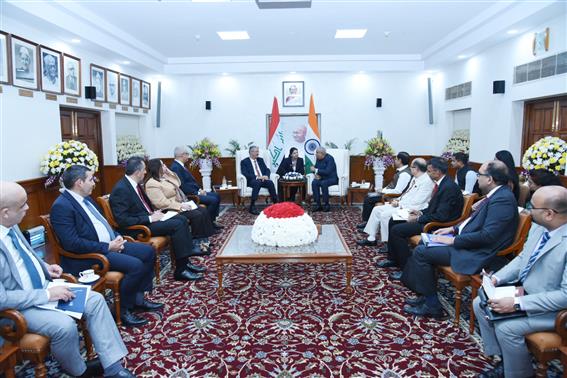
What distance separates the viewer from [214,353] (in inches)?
122

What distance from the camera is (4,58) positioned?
5301mm

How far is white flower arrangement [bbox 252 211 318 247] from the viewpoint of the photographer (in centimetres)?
434

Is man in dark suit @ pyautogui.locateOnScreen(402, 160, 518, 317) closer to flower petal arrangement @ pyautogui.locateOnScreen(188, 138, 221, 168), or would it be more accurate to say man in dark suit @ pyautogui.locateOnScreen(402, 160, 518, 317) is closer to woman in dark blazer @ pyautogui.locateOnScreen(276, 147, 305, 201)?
woman in dark blazer @ pyautogui.locateOnScreen(276, 147, 305, 201)

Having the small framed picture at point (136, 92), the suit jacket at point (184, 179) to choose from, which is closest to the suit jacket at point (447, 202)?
the suit jacket at point (184, 179)

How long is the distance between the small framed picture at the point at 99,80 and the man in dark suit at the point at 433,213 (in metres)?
6.28

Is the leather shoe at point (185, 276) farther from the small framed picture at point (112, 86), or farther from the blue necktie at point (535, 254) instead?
the small framed picture at point (112, 86)

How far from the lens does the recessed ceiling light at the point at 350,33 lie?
805cm

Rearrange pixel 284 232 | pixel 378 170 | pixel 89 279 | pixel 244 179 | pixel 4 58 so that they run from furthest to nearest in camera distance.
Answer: pixel 378 170 < pixel 244 179 < pixel 4 58 < pixel 284 232 < pixel 89 279

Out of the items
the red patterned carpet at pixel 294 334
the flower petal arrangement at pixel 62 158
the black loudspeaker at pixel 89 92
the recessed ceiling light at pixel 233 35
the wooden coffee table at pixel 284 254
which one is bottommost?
the red patterned carpet at pixel 294 334

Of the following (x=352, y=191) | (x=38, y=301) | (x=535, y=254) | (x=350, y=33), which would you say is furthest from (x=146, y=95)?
(x=535, y=254)

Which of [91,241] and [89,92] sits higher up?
[89,92]

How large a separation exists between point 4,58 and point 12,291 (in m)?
4.28

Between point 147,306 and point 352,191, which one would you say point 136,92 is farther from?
point 147,306

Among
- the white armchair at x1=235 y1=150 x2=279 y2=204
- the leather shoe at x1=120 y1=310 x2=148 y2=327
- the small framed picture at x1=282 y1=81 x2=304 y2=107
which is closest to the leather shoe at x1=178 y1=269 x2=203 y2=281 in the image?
the leather shoe at x1=120 y1=310 x2=148 y2=327
